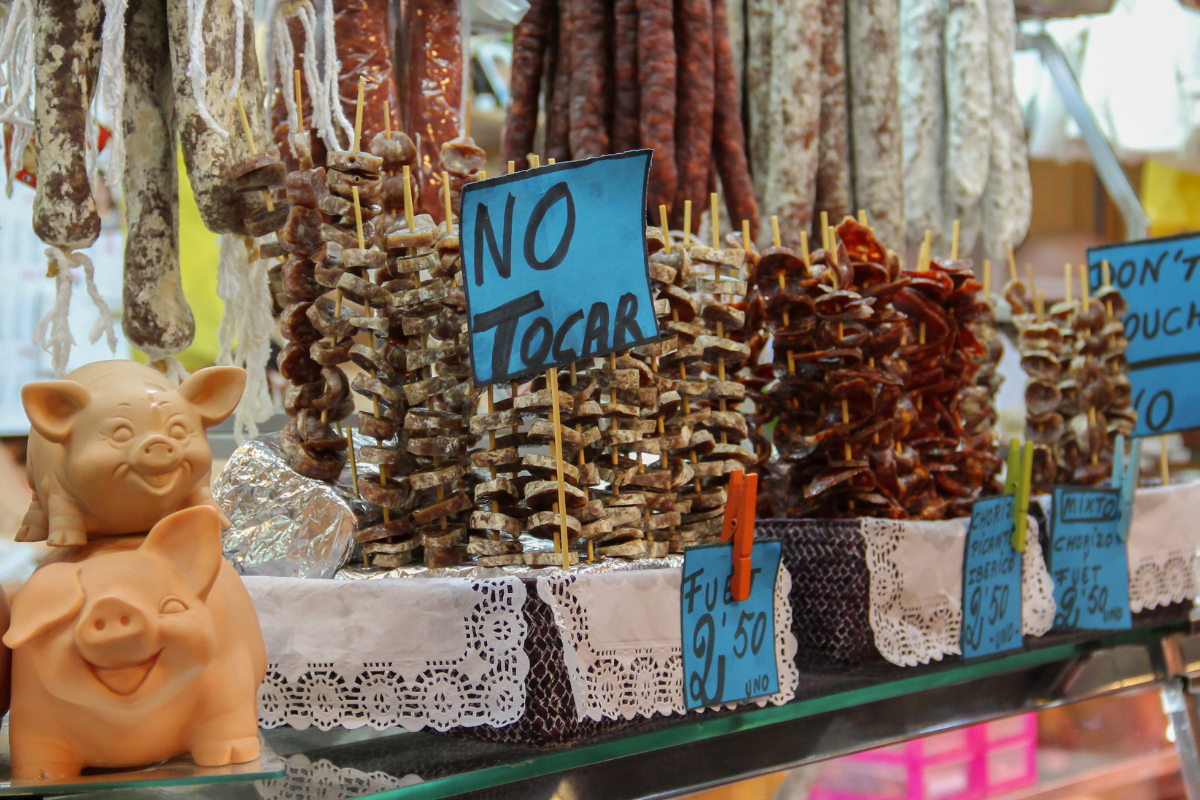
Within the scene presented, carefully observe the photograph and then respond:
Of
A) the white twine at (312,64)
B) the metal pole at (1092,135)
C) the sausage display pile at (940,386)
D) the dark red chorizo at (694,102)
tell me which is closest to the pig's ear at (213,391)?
the white twine at (312,64)

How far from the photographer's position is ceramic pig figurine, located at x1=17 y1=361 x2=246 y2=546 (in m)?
0.72

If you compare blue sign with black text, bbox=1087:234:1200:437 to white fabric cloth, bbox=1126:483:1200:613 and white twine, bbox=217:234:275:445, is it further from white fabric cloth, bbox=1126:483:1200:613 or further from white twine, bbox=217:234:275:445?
white twine, bbox=217:234:275:445

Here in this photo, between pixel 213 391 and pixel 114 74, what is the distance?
0.46 metres

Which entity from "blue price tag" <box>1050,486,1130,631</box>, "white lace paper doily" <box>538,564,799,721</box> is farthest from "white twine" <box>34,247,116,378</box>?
"blue price tag" <box>1050,486,1130,631</box>

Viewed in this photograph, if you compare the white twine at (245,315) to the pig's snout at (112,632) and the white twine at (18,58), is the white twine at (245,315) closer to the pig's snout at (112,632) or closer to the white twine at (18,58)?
the white twine at (18,58)

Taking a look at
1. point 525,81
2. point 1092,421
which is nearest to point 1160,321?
point 1092,421

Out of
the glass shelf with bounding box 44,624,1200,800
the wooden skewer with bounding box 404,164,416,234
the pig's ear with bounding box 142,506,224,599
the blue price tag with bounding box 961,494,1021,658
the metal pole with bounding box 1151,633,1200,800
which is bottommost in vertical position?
the metal pole with bounding box 1151,633,1200,800

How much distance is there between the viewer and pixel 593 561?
1.06 m

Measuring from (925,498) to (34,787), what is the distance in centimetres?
105

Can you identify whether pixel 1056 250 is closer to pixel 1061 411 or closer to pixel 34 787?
pixel 1061 411

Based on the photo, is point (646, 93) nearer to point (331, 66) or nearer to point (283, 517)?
point (331, 66)

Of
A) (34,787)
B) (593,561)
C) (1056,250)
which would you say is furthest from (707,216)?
(1056,250)

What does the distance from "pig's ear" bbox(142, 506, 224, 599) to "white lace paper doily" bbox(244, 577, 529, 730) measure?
22 centimetres

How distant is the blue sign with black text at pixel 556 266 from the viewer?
3.14 feet
